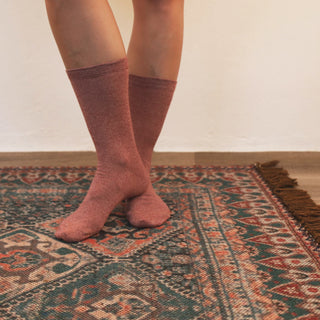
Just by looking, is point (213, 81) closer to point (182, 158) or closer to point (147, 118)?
point (182, 158)

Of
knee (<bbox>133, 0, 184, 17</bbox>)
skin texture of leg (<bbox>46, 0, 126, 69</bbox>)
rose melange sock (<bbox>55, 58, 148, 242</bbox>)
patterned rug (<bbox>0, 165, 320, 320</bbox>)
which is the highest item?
knee (<bbox>133, 0, 184, 17</bbox>)

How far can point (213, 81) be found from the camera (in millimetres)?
1575

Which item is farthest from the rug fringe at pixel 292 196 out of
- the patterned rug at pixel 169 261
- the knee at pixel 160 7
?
the knee at pixel 160 7

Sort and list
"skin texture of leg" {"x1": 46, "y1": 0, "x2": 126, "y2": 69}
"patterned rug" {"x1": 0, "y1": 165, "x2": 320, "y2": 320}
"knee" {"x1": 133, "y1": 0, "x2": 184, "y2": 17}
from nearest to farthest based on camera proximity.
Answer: "patterned rug" {"x1": 0, "y1": 165, "x2": 320, "y2": 320}, "skin texture of leg" {"x1": 46, "y1": 0, "x2": 126, "y2": 69}, "knee" {"x1": 133, "y1": 0, "x2": 184, "y2": 17}

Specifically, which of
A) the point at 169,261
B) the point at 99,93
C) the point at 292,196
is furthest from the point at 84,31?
the point at 292,196

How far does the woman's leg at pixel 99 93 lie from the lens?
92 centimetres

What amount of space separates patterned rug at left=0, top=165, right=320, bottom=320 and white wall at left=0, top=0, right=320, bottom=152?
33 cm

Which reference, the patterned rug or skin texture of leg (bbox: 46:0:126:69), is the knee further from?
the patterned rug

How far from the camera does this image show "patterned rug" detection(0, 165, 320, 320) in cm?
74

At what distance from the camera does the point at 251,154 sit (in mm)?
1610

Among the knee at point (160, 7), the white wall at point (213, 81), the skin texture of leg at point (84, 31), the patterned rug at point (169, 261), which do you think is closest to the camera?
the patterned rug at point (169, 261)

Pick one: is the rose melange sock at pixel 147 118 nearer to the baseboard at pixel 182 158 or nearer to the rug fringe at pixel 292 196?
the rug fringe at pixel 292 196

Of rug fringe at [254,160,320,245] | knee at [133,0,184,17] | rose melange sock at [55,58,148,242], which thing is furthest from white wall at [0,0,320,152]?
Result: rose melange sock at [55,58,148,242]

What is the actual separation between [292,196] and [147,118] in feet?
1.48
